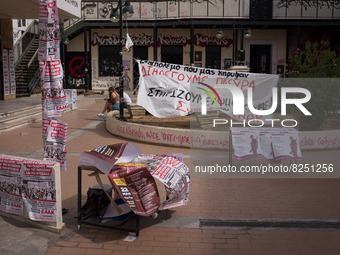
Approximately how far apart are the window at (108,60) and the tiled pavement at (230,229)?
2377 centimetres

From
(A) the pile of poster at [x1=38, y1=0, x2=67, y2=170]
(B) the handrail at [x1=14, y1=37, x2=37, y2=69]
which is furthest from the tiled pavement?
(B) the handrail at [x1=14, y1=37, x2=37, y2=69]

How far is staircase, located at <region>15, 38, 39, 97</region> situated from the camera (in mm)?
23188

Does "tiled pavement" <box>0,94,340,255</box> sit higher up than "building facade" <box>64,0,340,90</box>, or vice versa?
"building facade" <box>64,0,340,90</box>

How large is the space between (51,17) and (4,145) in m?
6.52

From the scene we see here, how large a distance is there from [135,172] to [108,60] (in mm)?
28054

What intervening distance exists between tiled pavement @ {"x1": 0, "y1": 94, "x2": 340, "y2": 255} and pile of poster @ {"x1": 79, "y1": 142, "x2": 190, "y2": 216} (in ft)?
1.50

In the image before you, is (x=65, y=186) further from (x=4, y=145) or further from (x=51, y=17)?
(x=4, y=145)

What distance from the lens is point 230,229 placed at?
5.25 m

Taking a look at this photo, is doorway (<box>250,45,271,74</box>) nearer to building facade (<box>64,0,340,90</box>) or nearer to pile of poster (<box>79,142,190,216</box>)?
building facade (<box>64,0,340,90</box>)

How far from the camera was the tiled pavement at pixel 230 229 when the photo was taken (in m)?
4.67

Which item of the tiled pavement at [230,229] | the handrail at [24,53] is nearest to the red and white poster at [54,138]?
the tiled pavement at [230,229]

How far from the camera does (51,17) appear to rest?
17.0 feet

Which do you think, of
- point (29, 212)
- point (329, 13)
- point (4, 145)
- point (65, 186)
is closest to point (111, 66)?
point (329, 13)

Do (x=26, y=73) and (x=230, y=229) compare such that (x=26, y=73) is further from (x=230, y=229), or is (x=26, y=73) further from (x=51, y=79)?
(x=230, y=229)
